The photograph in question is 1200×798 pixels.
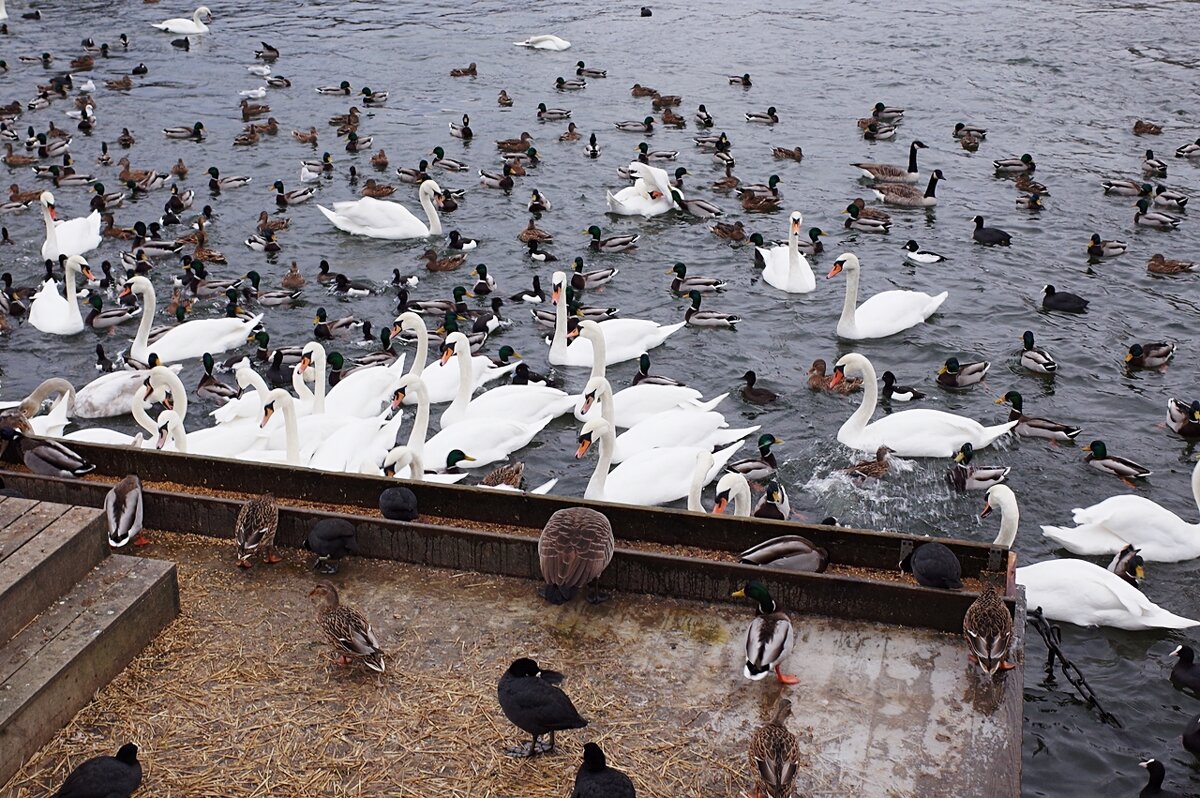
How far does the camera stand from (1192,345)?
1773 cm

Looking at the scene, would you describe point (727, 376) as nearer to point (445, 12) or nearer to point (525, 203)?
point (525, 203)

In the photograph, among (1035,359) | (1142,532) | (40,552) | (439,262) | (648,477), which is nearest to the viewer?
(40,552)

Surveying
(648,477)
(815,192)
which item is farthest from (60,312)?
(815,192)

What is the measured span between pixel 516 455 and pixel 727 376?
3467 mm

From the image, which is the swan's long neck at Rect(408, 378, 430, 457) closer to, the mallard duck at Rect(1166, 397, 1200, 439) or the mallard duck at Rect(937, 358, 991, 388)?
the mallard duck at Rect(937, 358, 991, 388)

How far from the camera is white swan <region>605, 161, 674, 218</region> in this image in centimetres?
2289

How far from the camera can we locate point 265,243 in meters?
21.5

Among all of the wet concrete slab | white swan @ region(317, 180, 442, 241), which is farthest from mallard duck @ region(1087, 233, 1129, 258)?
the wet concrete slab

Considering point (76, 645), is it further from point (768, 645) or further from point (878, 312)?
point (878, 312)

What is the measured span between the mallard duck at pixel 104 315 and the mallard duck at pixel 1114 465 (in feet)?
42.8

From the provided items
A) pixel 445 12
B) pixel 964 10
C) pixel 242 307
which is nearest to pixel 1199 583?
pixel 242 307

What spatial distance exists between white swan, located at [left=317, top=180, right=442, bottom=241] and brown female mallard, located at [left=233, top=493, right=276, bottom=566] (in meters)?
13.0

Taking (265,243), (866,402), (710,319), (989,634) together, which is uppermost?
(989,634)

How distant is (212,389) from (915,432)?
28.2 feet
